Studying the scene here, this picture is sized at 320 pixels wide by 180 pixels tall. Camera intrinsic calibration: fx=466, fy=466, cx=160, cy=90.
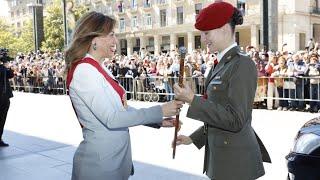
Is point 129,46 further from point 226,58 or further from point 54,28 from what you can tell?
point 226,58

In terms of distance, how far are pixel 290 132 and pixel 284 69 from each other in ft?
13.5

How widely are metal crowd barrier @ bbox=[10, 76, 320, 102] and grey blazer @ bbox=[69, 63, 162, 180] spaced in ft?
15.2

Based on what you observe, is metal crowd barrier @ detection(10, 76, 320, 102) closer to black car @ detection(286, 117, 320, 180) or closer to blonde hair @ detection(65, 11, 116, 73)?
blonde hair @ detection(65, 11, 116, 73)

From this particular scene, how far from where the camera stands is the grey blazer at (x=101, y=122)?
2.60 metres

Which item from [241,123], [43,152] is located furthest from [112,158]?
[43,152]

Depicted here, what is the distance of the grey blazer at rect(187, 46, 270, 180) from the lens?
2.57 m

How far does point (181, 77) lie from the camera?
2654 mm

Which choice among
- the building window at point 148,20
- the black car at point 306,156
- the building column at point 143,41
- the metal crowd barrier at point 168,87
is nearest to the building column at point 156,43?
the building column at point 143,41

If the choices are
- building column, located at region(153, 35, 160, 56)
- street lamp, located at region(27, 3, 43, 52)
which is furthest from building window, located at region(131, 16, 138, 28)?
street lamp, located at region(27, 3, 43, 52)

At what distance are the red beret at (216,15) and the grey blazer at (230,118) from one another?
20 cm

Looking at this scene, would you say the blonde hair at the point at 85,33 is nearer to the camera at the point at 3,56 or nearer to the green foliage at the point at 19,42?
the camera at the point at 3,56

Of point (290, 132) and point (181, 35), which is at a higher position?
point (181, 35)

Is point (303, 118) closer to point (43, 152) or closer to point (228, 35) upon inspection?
point (43, 152)

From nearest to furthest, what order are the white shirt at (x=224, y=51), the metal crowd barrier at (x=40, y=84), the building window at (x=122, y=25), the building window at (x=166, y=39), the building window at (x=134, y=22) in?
the white shirt at (x=224, y=51)
the metal crowd barrier at (x=40, y=84)
the building window at (x=166, y=39)
the building window at (x=134, y=22)
the building window at (x=122, y=25)
